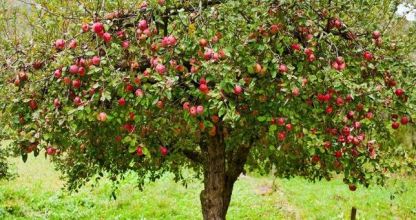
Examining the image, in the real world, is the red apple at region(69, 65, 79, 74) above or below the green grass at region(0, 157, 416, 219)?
above

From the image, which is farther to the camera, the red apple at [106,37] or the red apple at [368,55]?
the red apple at [368,55]

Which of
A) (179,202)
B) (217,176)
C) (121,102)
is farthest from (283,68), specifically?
(179,202)

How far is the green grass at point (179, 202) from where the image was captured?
1847cm

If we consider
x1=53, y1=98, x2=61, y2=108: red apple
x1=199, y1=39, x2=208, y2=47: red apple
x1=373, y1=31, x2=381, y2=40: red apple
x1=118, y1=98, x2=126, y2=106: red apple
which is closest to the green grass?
x1=53, y1=98, x2=61, y2=108: red apple

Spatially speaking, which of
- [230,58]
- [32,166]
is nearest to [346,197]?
[230,58]

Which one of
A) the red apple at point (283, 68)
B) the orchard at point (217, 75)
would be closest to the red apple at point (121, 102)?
the orchard at point (217, 75)

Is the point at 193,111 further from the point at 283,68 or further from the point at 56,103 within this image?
the point at 56,103

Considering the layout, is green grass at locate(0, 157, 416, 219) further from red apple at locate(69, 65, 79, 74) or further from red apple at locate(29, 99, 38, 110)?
red apple at locate(69, 65, 79, 74)

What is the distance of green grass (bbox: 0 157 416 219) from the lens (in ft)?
60.6

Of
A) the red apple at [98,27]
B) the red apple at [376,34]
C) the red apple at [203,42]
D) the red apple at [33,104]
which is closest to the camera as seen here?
the red apple at [98,27]

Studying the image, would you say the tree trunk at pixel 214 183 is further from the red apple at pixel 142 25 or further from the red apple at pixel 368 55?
the red apple at pixel 142 25

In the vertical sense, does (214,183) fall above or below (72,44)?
below

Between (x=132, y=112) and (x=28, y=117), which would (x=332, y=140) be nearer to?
(x=132, y=112)

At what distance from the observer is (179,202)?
20.4 metres
